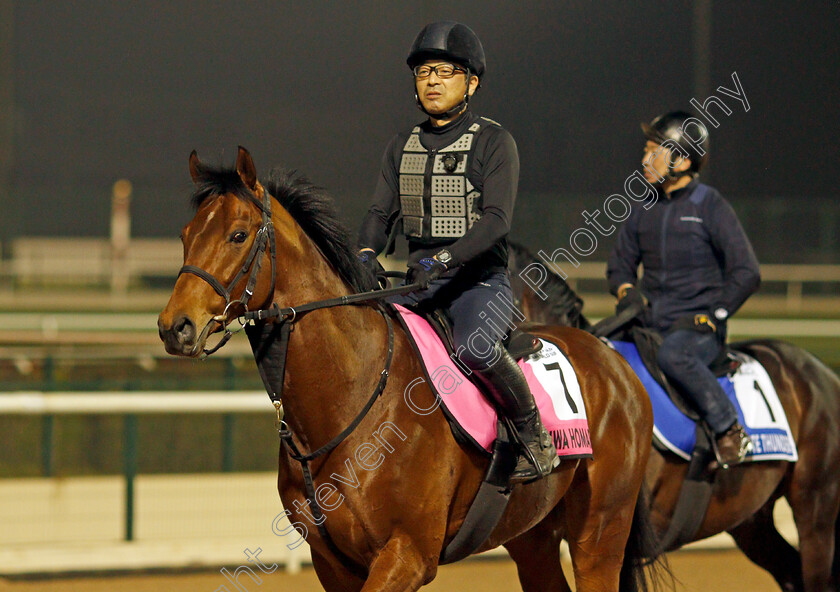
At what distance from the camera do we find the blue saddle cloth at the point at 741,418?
4.57 metres

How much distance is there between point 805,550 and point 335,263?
2.92m

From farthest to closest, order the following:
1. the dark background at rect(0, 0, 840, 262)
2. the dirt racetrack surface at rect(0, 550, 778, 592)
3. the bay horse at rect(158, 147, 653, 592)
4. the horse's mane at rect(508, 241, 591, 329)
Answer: the dark background at rect(0, 0, 840, 262) → the dirt racetrack surface at rect(0, 550, 778, 592) → the horse's mane at rect(508, 241, 591, 329) → the bay horse at rect(158, 147, 653, 592)

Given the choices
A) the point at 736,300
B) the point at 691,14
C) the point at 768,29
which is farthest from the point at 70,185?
the point at 736,300

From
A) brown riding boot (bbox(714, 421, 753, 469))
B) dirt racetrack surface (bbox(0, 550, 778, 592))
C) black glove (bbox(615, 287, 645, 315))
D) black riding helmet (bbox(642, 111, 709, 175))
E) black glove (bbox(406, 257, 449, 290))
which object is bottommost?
dirt racetrack surface (bbox(0, 550, 778, 592))

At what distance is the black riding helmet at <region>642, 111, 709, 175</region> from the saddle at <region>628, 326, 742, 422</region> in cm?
83

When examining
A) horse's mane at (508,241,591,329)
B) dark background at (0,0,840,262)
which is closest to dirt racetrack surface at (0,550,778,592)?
horse's mane at (508,241,591,329)

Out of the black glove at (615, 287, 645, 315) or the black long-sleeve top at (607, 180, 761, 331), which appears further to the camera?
the black glove at (615, 287, 645, 315)

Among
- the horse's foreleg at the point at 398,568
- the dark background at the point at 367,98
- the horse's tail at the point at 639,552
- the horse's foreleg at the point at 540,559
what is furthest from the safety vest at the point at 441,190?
the dark background at the point at 367,98

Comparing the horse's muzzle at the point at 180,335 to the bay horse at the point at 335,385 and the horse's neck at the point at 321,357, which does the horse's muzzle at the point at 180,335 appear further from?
the horse's neck at the point at 321,357

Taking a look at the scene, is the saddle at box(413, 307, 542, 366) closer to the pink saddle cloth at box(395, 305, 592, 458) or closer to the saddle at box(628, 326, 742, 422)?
the pink saddle cloth at box(395, 305, 592, 458)

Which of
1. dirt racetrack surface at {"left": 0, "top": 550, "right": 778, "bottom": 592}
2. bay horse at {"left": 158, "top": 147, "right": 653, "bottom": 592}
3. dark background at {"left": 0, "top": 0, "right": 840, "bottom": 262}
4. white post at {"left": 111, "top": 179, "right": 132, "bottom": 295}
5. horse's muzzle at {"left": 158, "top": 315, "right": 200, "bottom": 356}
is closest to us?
horse's muzzle at {"left": 158, "top": 315, "right": 200, "bottom": 356}

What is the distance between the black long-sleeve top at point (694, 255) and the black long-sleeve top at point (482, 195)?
147 cm

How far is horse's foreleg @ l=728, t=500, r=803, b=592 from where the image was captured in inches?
193

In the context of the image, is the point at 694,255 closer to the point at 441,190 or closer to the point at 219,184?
the point at 441,190
